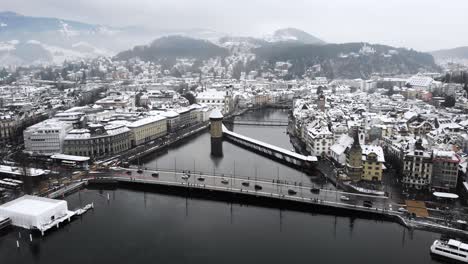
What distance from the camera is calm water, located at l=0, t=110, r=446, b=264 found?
1471 centimetres

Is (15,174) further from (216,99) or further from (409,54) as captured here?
(409,54)

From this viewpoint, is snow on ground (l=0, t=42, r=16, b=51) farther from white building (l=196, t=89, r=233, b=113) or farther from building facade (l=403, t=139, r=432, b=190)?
building facade (l=403, t=139, r=432, b=190)

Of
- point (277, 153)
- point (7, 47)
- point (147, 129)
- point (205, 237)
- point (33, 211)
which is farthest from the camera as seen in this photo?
point (7, 47)

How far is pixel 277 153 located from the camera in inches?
1137

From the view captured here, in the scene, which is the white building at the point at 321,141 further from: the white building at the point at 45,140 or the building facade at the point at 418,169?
the white building at the point at 45,140

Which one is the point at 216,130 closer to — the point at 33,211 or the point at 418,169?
the point at 418,169

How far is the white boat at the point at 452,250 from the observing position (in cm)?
1412

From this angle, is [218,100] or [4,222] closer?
[4,222]

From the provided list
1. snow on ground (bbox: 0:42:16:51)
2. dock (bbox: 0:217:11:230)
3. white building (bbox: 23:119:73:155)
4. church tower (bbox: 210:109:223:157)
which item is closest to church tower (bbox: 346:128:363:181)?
church tower (bbox: 210:109:223:157)

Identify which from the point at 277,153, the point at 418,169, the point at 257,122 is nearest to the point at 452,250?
the point at 418,169

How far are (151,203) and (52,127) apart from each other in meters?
13.5

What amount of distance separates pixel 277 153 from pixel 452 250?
15785 mm

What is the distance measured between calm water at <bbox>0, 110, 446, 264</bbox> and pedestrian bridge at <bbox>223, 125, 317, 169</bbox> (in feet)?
23.8

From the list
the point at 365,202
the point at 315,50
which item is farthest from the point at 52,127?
the point at 315,50
